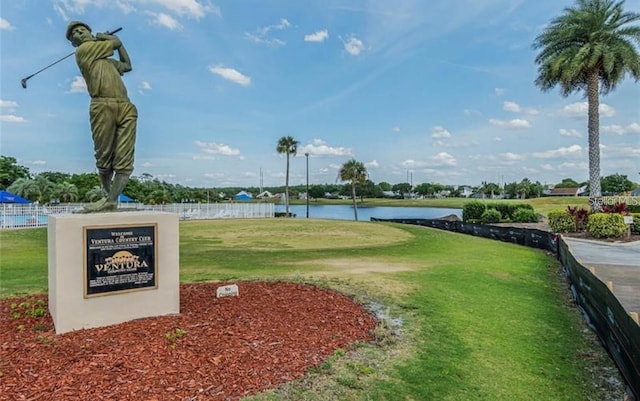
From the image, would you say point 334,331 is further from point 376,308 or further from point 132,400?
point 132,400

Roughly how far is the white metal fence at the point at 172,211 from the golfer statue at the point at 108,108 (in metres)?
17.9

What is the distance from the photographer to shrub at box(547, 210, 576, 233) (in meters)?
19.5

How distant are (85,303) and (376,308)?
13.2 ft

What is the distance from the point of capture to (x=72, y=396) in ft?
10.4

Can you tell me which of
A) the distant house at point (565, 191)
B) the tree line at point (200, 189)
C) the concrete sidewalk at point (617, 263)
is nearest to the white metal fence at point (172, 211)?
the tree line at point (200, 189)

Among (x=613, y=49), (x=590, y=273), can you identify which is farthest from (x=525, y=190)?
(x=590, y=273)

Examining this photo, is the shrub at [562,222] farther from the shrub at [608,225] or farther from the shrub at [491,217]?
the shrub at [491,217]

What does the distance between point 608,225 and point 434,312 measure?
15.1m

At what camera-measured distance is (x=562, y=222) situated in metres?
19.6

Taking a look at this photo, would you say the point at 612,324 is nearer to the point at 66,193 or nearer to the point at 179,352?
the point at 179,352

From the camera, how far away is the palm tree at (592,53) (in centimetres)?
2016

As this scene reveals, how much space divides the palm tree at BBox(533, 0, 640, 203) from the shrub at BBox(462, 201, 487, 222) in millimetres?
8407

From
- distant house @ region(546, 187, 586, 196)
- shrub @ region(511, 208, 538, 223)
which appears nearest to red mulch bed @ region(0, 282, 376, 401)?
shrub @ region(511, 208, 538, 223)

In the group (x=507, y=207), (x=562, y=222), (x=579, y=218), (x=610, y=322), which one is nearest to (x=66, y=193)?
(x=507, y=207)
